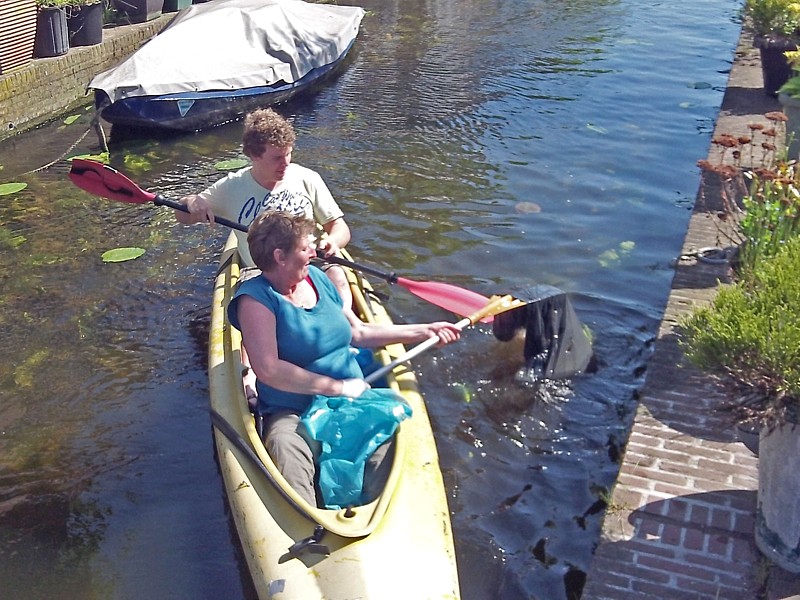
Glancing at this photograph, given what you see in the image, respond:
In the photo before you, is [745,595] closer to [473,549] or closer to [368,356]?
[473,549]

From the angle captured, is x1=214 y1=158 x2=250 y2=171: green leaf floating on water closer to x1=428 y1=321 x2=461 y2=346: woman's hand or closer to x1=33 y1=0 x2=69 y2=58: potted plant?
x1=33 y1=0 x2=69 y2=58: potted plant

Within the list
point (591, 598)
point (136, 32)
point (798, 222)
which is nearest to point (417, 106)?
point (136, 32)

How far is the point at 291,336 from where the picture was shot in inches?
166

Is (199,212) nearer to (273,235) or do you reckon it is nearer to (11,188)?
(273,235)

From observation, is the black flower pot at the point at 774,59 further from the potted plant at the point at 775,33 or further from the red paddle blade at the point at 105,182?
→ the red paddle blade at the point at 105,182

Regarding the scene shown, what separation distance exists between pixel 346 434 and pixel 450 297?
1.91 m

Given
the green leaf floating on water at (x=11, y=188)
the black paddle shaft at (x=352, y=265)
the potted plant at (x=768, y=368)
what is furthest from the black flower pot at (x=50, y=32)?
the potted plant at (x=768, y=368)

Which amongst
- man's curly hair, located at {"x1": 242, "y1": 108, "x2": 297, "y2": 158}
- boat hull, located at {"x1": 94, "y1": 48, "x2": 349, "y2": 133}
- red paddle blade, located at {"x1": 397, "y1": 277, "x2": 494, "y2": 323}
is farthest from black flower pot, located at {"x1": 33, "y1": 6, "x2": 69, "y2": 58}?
red paddle blade, located at {"x1": 397, "y1": 277, "x2": 494, "y2": 323}

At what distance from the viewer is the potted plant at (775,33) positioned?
884cm

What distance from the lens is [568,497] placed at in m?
4.86

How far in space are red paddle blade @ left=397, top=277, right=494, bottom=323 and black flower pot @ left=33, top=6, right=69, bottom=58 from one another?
7544 millimetres

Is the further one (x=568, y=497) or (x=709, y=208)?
(x=709, y=208)

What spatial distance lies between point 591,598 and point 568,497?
1.26 m

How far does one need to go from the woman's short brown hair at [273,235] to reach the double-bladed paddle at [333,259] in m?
1.51
